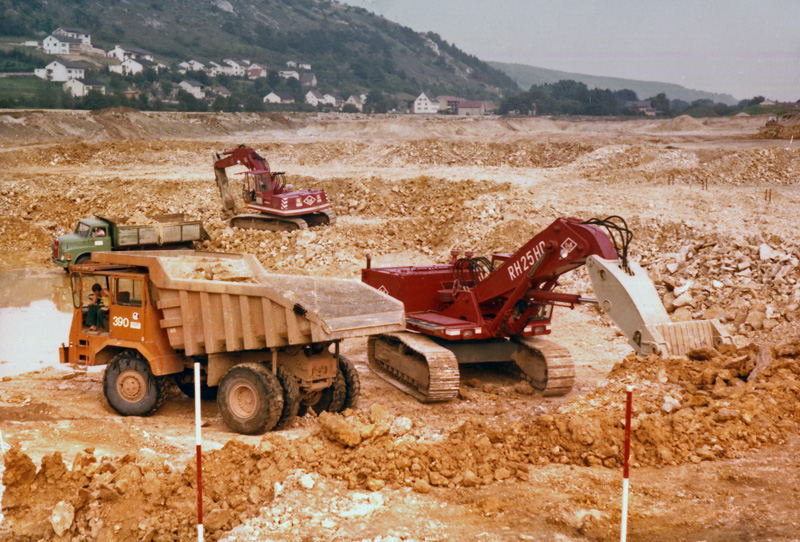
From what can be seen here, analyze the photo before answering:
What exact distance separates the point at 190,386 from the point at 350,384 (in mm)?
2212

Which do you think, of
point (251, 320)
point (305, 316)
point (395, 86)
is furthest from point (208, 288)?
point (395, 86)

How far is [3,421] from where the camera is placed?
9.33 metres

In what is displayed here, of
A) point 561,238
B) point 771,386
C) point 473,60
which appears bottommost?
point 771,386

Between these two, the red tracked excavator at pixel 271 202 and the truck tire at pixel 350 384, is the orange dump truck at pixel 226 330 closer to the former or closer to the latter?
the truck tire at pixel 350 384

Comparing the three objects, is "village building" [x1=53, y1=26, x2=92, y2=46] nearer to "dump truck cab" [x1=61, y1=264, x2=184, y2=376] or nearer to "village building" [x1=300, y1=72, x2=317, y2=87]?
"village building" [x1=300, y1=72, x2=317, y2=87]

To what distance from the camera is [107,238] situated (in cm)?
2036

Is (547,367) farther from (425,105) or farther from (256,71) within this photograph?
(256,71)

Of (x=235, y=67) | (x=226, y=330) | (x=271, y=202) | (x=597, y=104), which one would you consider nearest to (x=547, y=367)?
(x=226, y=330)

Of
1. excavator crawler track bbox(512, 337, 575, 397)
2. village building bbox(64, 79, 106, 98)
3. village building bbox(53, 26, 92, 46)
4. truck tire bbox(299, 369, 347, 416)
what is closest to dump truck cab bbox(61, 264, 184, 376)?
truck tire bbox(299, 369, 347, 416)

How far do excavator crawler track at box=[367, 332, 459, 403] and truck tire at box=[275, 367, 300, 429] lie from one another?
1845 millimetres

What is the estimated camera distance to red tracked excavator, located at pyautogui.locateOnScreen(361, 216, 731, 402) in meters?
8.62

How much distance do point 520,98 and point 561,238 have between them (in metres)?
82.9

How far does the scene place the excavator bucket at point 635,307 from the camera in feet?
27.5

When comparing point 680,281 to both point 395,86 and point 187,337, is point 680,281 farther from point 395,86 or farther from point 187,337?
point 395,86
